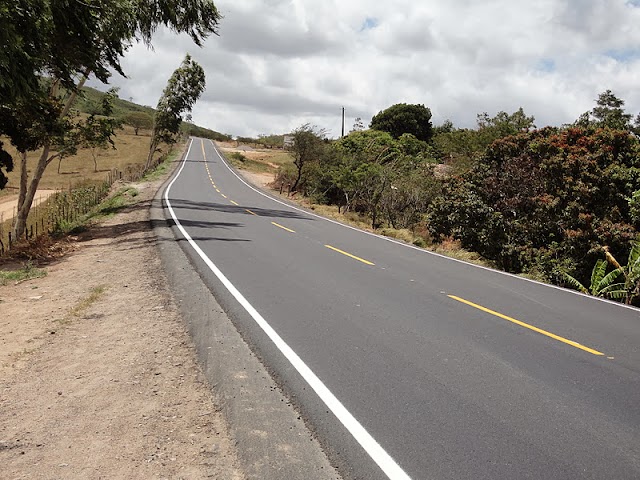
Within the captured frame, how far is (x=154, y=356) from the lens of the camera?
5641mm

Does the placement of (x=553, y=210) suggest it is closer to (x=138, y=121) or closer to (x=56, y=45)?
(x=56, y=45)

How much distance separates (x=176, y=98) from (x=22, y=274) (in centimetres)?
4422

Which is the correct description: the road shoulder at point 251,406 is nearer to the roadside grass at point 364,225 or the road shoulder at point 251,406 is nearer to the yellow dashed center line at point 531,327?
the yellow dashed center line at point 531,327

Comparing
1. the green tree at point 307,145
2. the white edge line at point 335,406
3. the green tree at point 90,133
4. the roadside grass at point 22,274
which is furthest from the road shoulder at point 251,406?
the green tree at point 307,145

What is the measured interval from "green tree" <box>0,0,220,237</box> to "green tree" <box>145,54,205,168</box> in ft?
102

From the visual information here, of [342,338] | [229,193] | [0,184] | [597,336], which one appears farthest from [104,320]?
[229,193]

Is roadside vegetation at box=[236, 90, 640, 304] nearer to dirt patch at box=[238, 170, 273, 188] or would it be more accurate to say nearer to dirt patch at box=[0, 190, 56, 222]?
dirt patch at box=[238, 170, 273, 188]

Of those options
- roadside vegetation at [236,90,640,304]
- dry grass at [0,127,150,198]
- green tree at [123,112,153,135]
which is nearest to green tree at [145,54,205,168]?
dry grass at [0,127,150,198]

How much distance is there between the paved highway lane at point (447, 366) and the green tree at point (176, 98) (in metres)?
44.4

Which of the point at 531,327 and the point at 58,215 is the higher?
the point at 531,327

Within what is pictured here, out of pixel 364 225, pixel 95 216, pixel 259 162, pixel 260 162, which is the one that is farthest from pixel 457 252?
pixel 260 162

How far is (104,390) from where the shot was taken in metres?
4.82

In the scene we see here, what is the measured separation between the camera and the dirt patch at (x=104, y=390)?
3.60 meters

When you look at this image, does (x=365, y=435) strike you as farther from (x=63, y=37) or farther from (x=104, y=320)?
(x=63, y=37)
